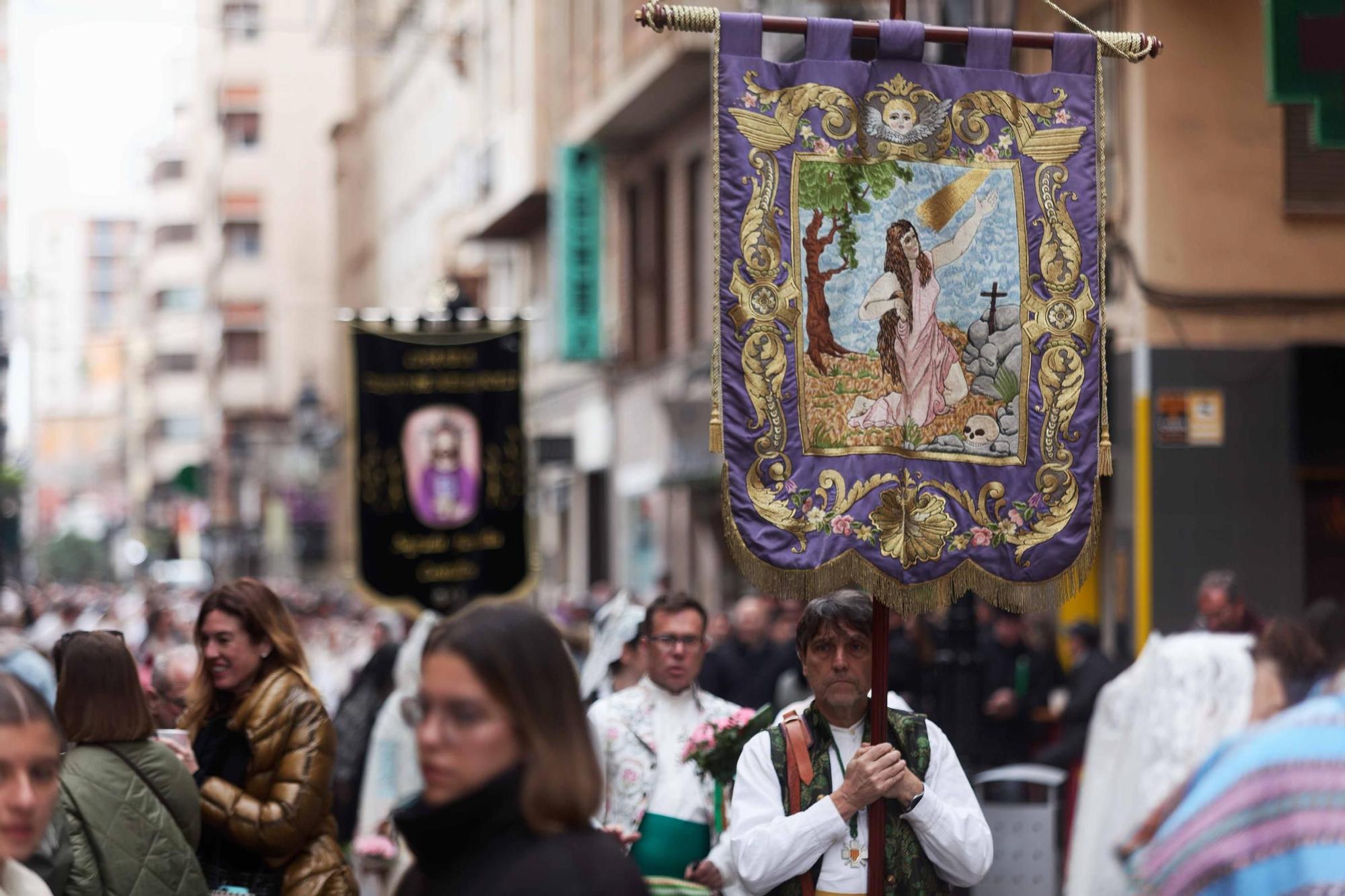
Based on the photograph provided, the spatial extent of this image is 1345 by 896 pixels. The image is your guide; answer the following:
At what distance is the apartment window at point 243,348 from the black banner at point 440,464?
77.5 m

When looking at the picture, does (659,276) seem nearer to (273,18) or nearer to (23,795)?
(23,795)

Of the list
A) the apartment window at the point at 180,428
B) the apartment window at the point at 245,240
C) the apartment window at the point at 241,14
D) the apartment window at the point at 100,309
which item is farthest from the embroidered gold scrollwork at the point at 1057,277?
the apartment window at the point at 100,309

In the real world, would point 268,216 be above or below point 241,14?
below

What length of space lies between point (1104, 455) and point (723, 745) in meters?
1.60

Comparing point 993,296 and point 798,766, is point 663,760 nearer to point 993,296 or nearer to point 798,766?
point 798,766

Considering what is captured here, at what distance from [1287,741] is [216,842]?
14.3ft

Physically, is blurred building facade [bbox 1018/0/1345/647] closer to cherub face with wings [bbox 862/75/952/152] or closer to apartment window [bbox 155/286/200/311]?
cherub face with wings [bbox 862/75/952/152]

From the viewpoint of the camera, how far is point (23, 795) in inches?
160

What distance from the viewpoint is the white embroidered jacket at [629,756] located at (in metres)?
7.17

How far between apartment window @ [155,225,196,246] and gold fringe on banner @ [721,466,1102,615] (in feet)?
361

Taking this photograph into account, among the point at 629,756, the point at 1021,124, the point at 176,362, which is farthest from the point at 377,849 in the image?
the point at 176,362

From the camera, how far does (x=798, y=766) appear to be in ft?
19.2

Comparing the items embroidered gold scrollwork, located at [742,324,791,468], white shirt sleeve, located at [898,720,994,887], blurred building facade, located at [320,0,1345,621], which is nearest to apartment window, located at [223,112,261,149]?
blurred building facade, located at [320,0,1345,621]

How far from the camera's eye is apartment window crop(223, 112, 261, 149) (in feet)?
301
